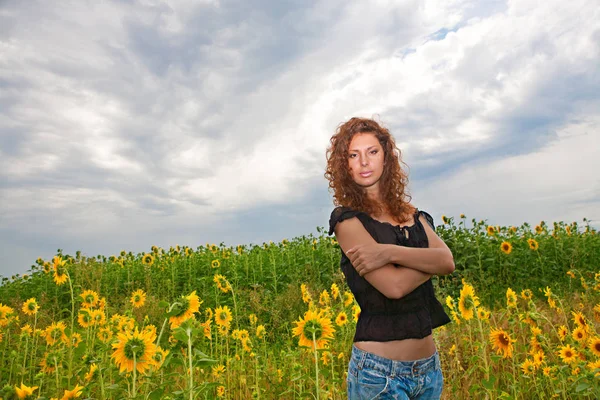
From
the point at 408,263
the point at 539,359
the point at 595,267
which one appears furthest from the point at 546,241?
the point at 408,263

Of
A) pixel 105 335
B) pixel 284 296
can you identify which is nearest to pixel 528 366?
pixel 105 335

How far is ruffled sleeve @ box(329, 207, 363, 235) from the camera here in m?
2.48

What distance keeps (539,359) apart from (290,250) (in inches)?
303

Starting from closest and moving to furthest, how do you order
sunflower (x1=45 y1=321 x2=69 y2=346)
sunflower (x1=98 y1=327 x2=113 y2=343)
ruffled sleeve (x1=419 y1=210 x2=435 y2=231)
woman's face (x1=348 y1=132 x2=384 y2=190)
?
woman's face (x1=348 y1=132 x2=384 y2=190), ruffled sleeve (x1=419 y1=210 x2=435 y2=231), sunflower (x1=98 y1=327 x2=113 y2=343), sunflower (x1=45 y1=321 x2=69 y2=346)

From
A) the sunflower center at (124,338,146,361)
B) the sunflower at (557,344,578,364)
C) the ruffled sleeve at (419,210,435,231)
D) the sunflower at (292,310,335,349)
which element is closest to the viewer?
the sunflower center at (124,338,146,361)

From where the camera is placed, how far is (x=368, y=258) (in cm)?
226

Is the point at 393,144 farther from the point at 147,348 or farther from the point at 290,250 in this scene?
the point at 290,250

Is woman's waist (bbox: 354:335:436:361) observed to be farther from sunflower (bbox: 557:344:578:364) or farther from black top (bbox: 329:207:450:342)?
sunflower (bbox: 557:344:578:364)

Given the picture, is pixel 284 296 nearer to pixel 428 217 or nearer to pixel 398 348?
pixel 428 217

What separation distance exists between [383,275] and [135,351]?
113 cm

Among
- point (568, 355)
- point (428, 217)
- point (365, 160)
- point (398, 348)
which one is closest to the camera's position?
point (398, 348)

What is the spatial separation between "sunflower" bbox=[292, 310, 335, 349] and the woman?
154 mm

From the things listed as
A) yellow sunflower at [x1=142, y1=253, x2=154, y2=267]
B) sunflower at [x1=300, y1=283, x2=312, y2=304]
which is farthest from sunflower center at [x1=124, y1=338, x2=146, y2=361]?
yellow sunflower at [x1=142, y1=253, x2=154, y2=267]

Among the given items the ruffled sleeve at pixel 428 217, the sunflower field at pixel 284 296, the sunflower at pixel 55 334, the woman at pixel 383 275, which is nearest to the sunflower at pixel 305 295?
the sunflower field at pixel 284 296
